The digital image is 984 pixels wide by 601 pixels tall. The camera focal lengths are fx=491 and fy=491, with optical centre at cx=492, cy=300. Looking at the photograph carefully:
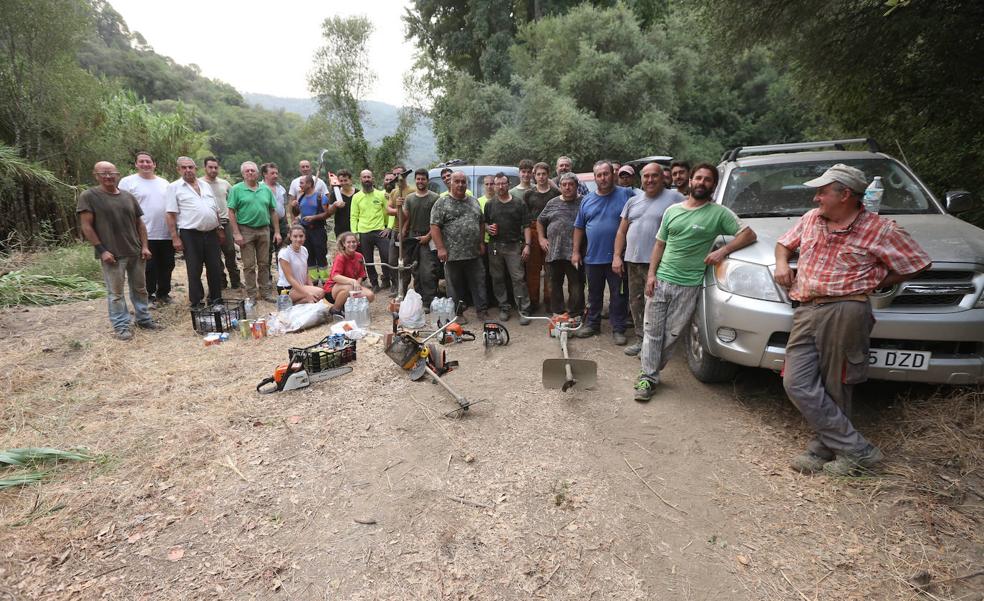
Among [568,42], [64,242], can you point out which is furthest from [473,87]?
[64,242]

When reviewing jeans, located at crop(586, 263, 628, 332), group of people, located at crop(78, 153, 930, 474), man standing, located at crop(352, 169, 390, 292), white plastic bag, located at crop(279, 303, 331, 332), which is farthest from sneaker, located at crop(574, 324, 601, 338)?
man standing, located at crop(352, 169, 390, 292)

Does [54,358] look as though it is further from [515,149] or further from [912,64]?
→ [515,149]

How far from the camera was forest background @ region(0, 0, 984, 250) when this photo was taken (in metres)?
6.84

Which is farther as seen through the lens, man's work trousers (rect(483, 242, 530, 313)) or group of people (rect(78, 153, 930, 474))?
man's work trousers (rect(483, 242, 530, 313))

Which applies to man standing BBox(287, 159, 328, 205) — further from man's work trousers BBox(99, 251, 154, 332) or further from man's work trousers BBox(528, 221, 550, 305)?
man's work trousers BBox(528, 221, 550, 305)

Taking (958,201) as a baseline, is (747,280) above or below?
below

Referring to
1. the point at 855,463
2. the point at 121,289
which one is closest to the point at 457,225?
the point at 121,289

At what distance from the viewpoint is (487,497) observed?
9.36 ft

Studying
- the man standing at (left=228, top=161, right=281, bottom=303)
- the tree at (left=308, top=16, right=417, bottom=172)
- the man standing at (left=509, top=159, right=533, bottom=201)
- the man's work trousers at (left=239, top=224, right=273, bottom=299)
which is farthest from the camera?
the tree at (left=308, top=16, right=417, bottom=172)

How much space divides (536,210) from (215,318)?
4183 millimetres

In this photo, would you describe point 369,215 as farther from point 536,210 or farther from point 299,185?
point 536,210

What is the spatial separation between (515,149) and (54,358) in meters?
15.9

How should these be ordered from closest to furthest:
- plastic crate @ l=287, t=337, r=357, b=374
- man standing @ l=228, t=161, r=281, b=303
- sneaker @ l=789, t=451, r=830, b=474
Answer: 1. sneaker @ l=789, t=451, r=830, b=474
2. plastic crate @ l=287, t=337, r=357, b=374
3. man standing @ l=228, t=161, r=281, b=303

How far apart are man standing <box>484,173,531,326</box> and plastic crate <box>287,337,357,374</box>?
6.79 ft
